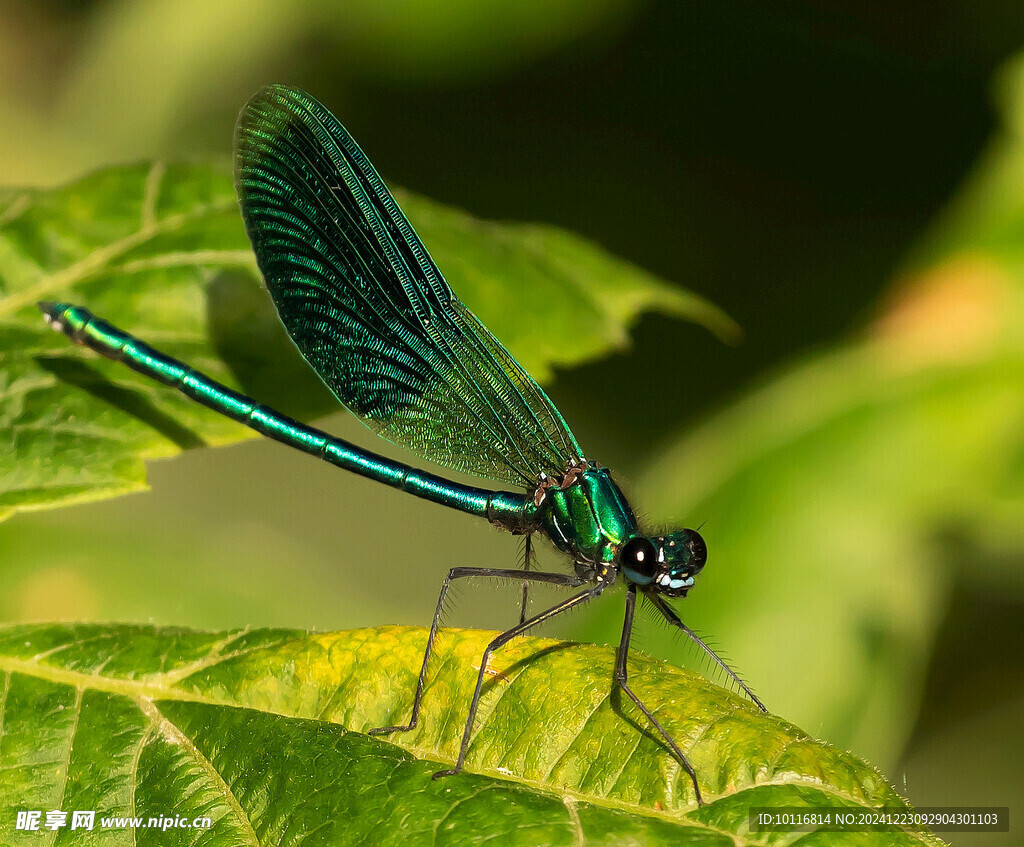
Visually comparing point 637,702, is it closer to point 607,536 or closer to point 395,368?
point 607,536

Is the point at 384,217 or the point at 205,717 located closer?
the point at 205,717

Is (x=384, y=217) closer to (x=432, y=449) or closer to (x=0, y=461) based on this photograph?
(x=432, y=449)

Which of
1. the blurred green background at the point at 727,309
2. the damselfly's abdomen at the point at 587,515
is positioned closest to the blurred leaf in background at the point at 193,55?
the blurred green background at the point at 727,309

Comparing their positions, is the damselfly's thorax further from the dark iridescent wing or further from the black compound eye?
the dark iridescent wing

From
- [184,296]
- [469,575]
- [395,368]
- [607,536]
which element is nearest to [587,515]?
[607,536]

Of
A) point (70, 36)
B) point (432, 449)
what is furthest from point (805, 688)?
point (70, 36)

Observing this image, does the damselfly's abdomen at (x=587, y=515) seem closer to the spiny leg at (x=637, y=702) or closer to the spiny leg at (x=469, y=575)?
the spiny leg at (x=469, y=575)

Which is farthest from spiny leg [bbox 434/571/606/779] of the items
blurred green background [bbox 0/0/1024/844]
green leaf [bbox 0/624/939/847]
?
blurred green background [bbox 0/0/1024/844]
